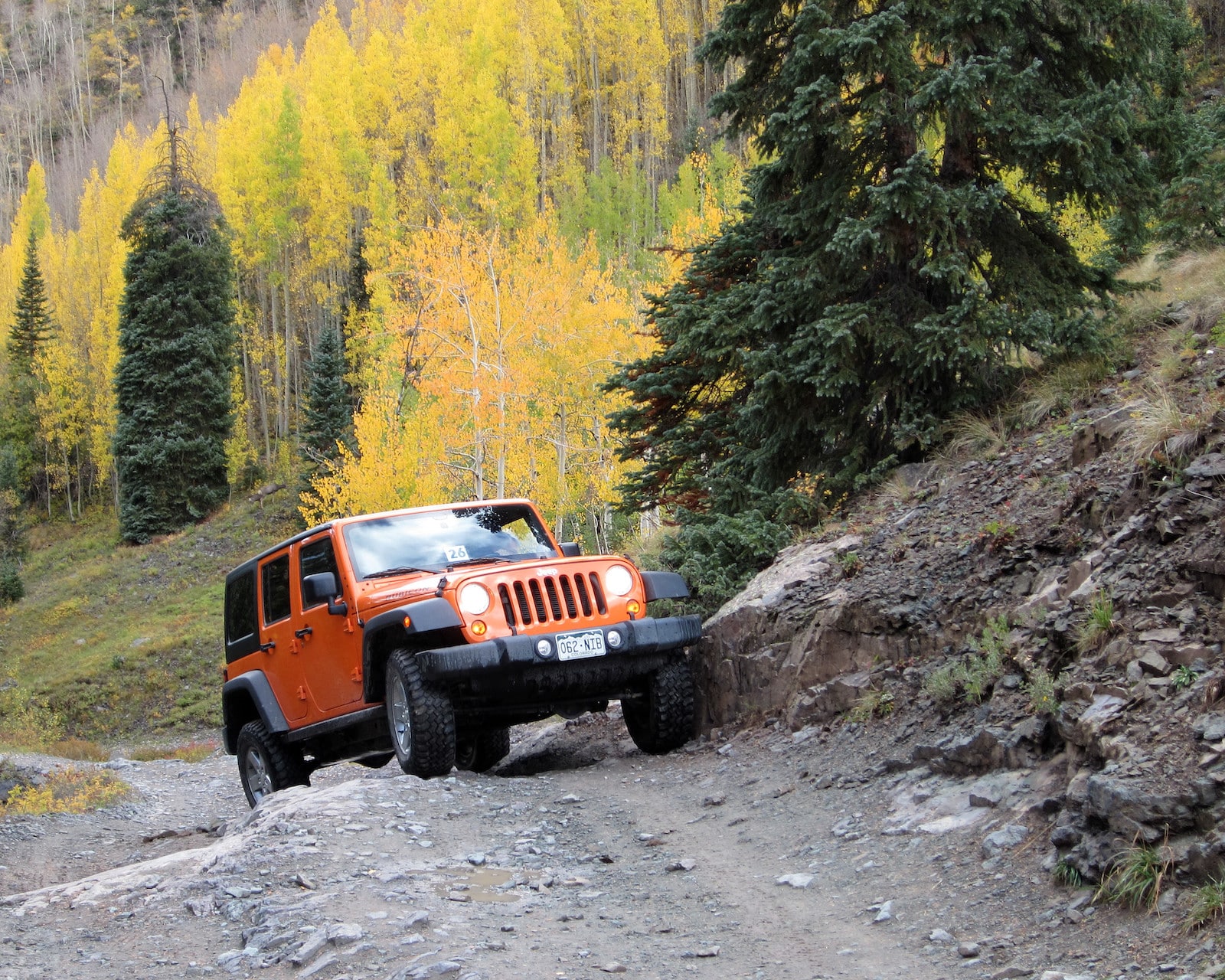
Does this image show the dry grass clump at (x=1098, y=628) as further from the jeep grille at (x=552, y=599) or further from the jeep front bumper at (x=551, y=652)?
the jeep grille at (x=552, y=599)

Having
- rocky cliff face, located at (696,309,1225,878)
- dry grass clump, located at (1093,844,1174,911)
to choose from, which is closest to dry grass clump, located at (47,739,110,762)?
rocky cliff face, located at (696,309,1225,878)

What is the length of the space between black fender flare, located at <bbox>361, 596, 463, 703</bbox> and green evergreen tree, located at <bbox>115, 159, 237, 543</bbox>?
144ft

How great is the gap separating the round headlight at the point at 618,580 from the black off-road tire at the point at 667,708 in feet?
2.26

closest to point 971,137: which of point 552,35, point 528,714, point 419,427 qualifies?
point 528,714

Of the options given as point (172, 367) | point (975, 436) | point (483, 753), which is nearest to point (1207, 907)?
point (975, 436)

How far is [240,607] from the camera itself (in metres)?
10.3

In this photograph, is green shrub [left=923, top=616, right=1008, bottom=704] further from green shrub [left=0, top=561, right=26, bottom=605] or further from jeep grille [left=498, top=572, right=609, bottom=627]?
green shrub [left=0, top=561, right=26, bottom=605]

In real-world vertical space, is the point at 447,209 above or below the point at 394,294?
above

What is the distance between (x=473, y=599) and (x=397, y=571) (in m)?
1.06

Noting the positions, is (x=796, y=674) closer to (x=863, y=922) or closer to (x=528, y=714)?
(x=528, y=714)

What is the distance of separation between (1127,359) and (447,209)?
1680 inches

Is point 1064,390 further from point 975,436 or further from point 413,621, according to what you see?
point 413,621

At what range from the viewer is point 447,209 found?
49625mm

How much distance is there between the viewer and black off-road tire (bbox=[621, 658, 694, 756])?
28.7 feet
